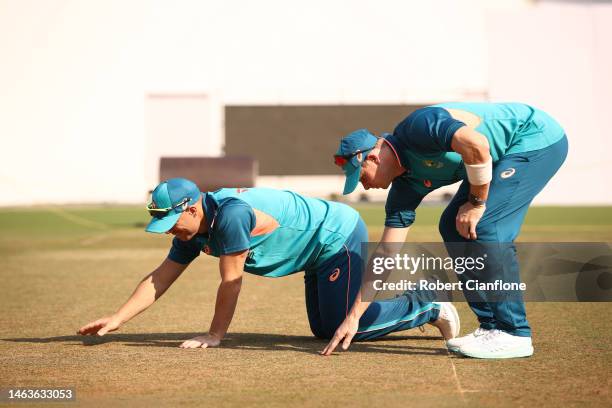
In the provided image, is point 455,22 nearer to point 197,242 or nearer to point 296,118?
point 296,118

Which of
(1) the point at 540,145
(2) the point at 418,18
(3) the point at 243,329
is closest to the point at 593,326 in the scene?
(1) the point at 540,145

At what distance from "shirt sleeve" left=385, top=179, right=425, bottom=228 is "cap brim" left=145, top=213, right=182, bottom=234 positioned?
1.14 m

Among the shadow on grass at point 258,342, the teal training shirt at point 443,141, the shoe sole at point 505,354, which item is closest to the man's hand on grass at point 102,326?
the shadow on grass at point 258,342

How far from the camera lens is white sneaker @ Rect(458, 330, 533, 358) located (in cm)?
472

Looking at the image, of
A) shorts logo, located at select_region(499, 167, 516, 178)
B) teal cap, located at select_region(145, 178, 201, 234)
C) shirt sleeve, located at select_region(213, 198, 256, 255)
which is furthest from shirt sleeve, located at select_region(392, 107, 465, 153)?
teal cap, located at select_region(145, 178, 201, 234)

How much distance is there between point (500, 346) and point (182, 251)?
181 centimetres

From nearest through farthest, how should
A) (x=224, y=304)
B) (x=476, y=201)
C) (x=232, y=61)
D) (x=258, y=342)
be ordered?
(x=476, y=201) < (x=224, y=304) < (x=258, y=342) < (x=232, y=61)

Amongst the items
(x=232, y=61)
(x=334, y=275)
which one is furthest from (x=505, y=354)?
(x=232, y=61)

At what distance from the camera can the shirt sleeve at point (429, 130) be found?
4.34m

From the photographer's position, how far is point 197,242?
5176 mm

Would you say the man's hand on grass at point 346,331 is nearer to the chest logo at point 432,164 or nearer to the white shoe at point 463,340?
the white shoe at point 463,340

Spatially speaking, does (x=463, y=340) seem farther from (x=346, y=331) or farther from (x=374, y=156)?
(x=374, y=156)

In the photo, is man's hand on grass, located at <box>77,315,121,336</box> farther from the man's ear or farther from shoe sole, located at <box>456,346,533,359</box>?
shoe sole, located at <box>456,346,533,359</box>

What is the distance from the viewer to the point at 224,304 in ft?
16.4
